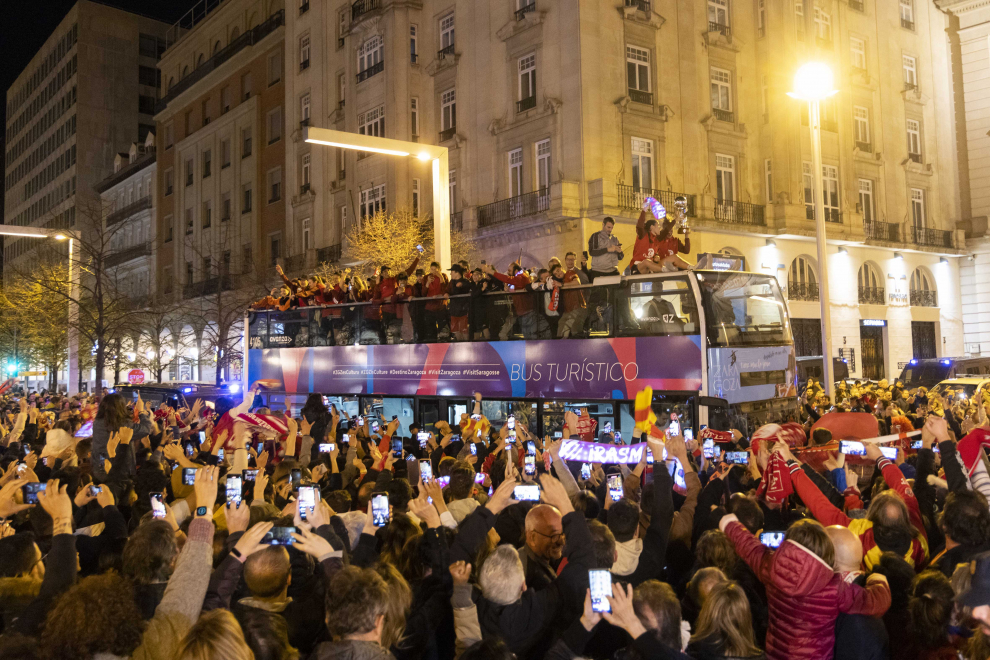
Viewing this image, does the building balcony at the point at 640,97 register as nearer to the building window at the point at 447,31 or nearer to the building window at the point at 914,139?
the building window at the point at 447,31

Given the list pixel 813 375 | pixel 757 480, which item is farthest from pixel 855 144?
pixel 757 480

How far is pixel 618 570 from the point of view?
4840mm

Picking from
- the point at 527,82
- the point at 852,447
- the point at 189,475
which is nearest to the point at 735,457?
the point at 852,447

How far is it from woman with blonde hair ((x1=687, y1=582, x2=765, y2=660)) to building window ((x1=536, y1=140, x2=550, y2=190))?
26.1 meters

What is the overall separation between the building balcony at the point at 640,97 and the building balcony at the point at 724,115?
3.17 m

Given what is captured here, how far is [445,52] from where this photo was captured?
108 ft

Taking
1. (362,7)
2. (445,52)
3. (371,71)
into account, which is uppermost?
(362,7)

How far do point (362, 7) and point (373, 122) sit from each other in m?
4.96

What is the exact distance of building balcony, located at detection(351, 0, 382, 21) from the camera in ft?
115

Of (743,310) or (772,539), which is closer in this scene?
(772,539)

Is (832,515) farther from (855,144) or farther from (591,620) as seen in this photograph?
(855,144)

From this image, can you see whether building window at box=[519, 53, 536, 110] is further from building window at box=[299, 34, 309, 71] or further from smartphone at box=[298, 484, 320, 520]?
smartphone at box=[298, 484, 320, 520]

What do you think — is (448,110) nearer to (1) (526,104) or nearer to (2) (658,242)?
(1) (526,104)

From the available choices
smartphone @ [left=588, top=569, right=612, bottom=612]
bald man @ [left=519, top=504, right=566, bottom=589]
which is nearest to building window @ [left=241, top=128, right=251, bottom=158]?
bald man @ [left=519, top=504, right=566, bottom=589]
